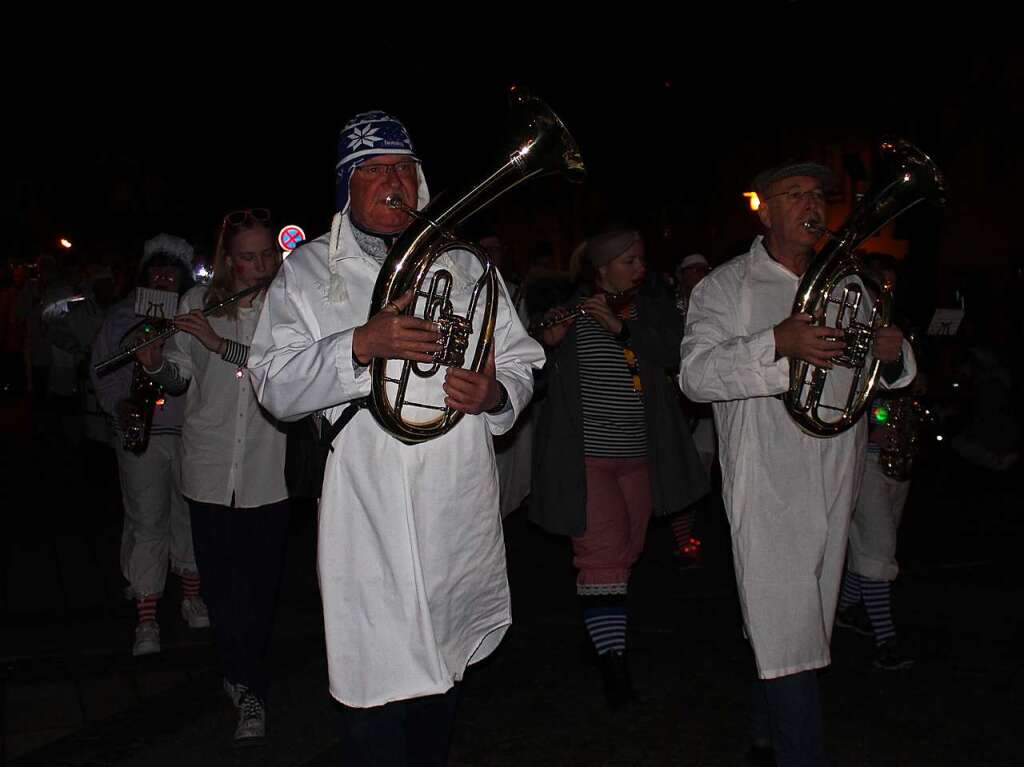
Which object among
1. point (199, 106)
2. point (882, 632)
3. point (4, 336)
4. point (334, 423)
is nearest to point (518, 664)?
point (882, 632)

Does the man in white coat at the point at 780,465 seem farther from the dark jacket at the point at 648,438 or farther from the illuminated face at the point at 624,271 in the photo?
the illuminated face at the point at 624,271

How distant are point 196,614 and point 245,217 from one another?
242 centimetres

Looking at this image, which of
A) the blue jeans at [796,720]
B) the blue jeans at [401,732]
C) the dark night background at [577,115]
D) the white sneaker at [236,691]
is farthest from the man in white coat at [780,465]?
the dark night background at [577,115]

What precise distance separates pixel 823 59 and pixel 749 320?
61.0 feet

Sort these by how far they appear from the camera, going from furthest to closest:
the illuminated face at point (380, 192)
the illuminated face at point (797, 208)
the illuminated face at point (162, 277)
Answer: the illuminated face at point (162, 277), the illuminated face at point (797, 208), the illuminated face at point (380, 192)

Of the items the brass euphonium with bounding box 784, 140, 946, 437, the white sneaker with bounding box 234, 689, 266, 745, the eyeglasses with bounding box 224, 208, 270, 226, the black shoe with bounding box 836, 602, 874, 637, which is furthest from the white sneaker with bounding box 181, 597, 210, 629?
the brass euphonium with bounding box 784, 140, 946, 437

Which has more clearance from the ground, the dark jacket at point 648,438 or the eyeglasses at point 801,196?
the eyeglasses at point 801,196

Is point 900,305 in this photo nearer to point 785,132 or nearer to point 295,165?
point 295,165

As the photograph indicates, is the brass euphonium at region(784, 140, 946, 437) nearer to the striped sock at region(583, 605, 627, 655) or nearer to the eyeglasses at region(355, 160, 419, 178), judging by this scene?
the eyeglasses at region(355, 160, 419, 178)

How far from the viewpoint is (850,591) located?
19.5 ft

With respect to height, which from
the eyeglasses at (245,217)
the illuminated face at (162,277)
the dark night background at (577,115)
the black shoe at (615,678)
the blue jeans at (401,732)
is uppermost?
the dark night background at (577,115)

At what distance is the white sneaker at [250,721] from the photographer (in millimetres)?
4633

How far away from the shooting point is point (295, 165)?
1830 cm

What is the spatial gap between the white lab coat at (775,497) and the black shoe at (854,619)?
2.12 meters
